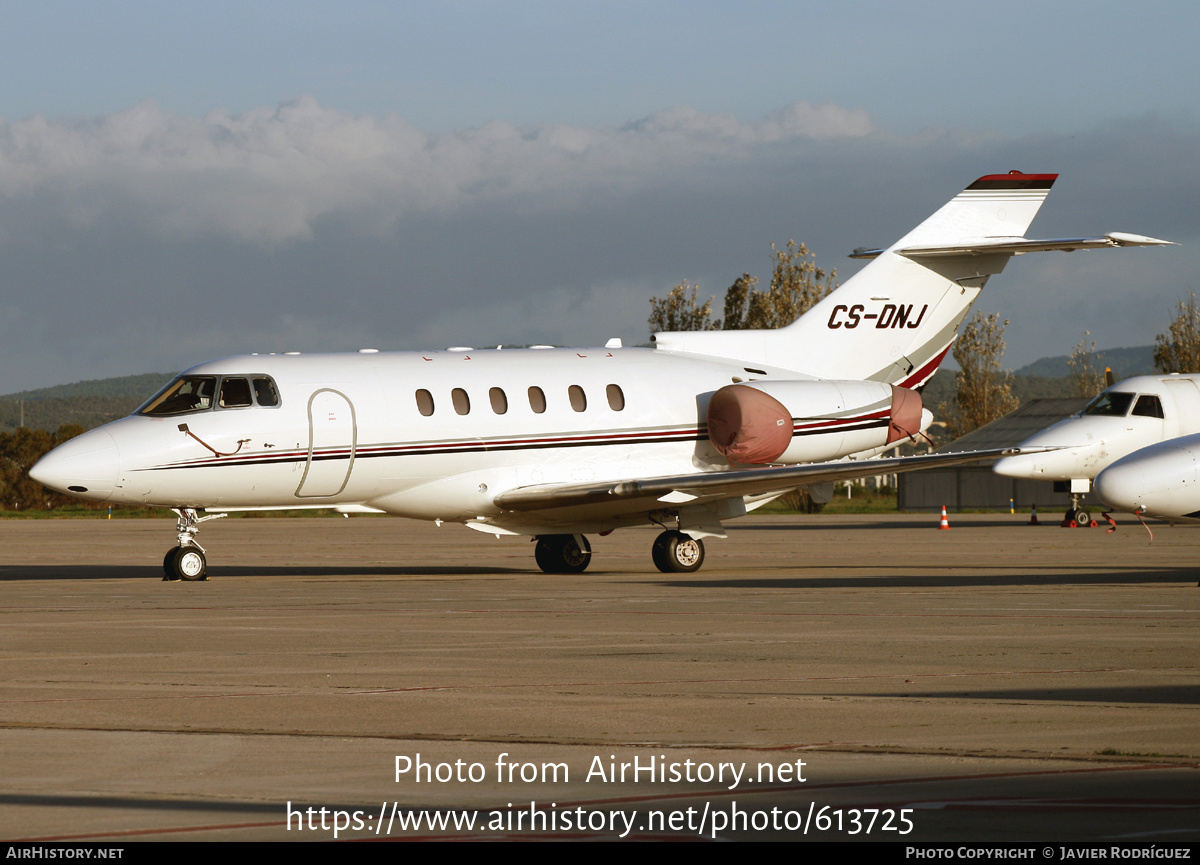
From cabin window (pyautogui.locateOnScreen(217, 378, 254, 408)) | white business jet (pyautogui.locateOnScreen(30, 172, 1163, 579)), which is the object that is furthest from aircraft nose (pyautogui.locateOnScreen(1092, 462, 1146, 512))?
cabin window (pyautogui.locateOnScreen(217, 378, 254, 408))

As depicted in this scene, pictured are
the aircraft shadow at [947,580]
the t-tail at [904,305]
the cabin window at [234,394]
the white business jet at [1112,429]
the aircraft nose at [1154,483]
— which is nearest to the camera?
the aircraft nose at [1154,483]

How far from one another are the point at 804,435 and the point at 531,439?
456 centimetres

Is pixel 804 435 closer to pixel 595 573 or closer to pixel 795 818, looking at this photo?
pixel 595 573

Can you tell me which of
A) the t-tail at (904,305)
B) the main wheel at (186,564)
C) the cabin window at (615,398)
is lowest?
the main wheel at (186,564)

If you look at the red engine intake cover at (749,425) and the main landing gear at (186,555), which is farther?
the red engine intake cover at (749,425)

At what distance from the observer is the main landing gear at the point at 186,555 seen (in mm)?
23172

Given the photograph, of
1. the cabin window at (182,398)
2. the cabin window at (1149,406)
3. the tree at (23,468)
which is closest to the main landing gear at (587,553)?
the cabin window at (182,398)

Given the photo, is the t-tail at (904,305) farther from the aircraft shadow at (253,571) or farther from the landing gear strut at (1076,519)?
the landing gear strut at (1076,519)

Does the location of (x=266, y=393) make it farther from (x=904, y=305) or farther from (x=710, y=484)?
(x=904, y=305)

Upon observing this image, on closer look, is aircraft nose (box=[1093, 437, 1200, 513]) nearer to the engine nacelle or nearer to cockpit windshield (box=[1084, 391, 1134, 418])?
the engine nacelle

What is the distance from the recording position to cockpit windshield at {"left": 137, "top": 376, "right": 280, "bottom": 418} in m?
23.2

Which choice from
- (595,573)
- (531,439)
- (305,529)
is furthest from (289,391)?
(305,529)

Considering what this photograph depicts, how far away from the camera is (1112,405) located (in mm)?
34438

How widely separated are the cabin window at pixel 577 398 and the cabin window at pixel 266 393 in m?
4.70
